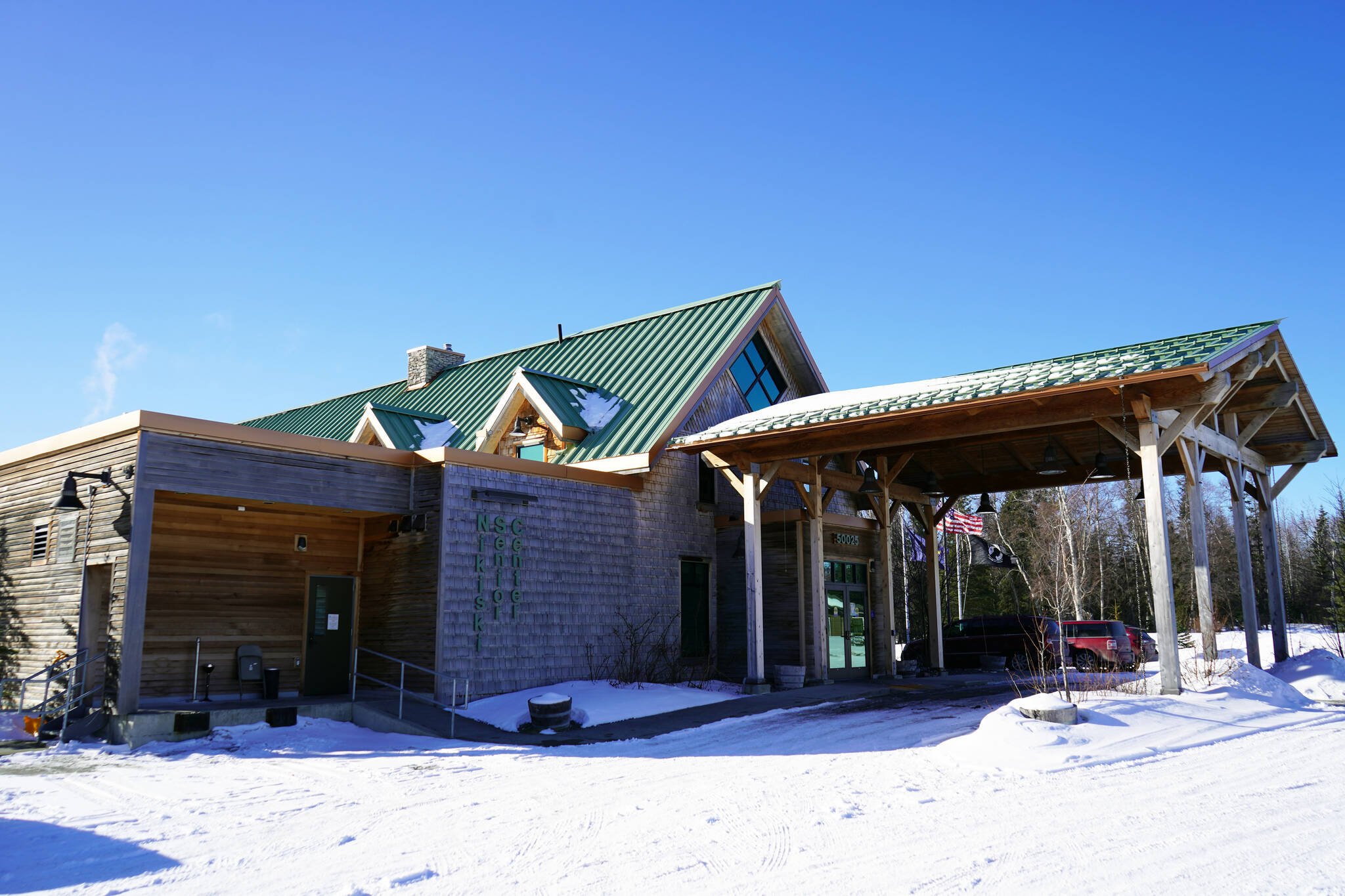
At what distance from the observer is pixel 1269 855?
19.5 ft

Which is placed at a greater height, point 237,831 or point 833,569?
point 833,569

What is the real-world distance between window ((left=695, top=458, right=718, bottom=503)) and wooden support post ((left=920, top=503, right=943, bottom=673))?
5.17 meters

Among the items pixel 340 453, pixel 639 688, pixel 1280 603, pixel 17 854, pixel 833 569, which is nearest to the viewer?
pixel 17 854

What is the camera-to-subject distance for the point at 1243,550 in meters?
16.2

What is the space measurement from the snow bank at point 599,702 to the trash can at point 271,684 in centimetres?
316

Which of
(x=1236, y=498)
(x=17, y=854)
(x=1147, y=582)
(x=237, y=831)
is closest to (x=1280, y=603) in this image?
(x=1236, y=498)

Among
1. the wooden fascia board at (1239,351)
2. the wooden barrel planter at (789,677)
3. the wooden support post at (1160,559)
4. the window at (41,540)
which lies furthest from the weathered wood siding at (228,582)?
the wooden fascia board at (1239,351)

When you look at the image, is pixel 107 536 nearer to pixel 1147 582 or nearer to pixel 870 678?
pixel 870 678

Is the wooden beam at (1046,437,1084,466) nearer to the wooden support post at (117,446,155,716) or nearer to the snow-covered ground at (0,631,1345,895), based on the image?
the snow-covered ground at (0,631,1345,895)

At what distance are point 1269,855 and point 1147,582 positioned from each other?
145 ft

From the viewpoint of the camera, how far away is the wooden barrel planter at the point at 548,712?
505 inches

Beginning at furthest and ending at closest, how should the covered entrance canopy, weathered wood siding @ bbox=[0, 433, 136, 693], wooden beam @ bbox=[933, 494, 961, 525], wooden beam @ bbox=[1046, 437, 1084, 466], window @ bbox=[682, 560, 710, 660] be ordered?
wooden beam @ bbox=[933, 494, 961, 525] < window @ bbox=[682, 560, 710, 660] < wooden beam @ bbox=[1046, 437, 1084, 466] < the covered entrance canopy < weathered wood siding @ bbox=[0, 433, 136, 693]

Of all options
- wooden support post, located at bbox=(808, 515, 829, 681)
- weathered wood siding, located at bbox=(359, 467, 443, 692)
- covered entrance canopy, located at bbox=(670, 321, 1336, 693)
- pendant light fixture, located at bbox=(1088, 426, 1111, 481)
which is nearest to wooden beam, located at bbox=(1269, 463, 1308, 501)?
covered entrance canopy, located at bbox=(670, 321, 1336, 693)

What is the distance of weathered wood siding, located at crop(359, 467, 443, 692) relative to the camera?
14.4 meters
